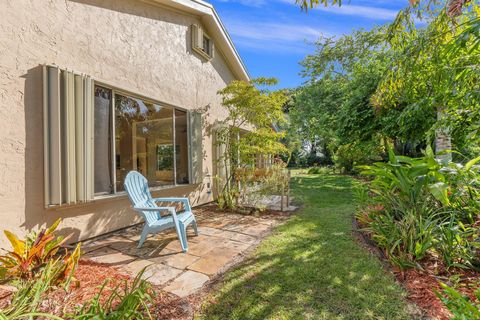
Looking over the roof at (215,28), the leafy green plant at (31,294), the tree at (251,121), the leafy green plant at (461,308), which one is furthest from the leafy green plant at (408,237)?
the roof at (215,28)

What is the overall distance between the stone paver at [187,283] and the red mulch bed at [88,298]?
0.31ft

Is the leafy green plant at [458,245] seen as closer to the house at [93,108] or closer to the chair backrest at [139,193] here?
the chair backrest at [139,193]

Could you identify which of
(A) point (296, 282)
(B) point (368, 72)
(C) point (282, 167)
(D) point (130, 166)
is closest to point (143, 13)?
(D) point (130, 166)

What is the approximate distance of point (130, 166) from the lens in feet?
14.0

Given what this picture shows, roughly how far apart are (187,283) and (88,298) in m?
0.87

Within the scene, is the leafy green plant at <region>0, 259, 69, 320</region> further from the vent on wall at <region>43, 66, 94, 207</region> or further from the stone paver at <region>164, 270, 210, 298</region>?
the vent on wall at <region>43, 66, 94, 207</region>

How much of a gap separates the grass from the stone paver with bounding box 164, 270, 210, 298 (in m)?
0.24

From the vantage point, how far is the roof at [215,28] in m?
5.30

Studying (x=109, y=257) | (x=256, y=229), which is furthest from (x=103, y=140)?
(x=256, y=229)

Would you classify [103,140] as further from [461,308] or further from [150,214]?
[461,308]

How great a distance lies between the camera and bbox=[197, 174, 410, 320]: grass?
2029 mm

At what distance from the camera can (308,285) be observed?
2426 millimetres

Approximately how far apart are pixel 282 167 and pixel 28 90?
5090 mm

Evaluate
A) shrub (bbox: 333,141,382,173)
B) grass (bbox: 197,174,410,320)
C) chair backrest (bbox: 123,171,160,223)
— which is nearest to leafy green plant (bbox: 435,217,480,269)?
grass (bbox: 197,174,410,320)
